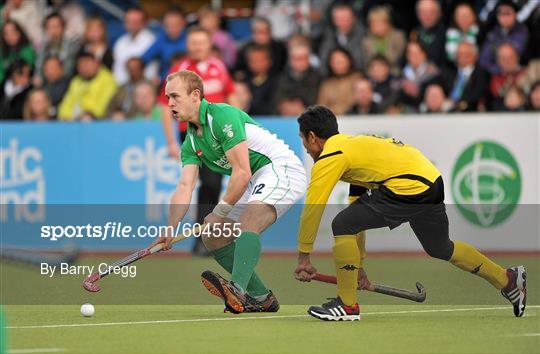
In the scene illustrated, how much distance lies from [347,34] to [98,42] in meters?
3.54

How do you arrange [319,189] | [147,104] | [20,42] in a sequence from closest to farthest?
[319,189] → [147,104] → [20,42]

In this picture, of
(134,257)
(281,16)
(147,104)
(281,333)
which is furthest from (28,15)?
(281,333)

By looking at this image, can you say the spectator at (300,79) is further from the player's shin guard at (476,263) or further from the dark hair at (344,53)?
the player's shin guard at (476,263)

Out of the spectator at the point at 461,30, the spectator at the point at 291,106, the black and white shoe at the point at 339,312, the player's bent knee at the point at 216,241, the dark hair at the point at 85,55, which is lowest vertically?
the black and white shoe at the point at 339,312

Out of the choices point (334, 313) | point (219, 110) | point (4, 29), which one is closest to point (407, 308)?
point (334, 313)

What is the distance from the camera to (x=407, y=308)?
10289 millimetres

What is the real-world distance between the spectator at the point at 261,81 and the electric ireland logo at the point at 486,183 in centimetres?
284

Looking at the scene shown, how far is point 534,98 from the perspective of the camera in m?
15.9

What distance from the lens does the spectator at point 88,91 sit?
18.3 metres

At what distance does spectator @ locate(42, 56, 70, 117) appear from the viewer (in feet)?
61.5

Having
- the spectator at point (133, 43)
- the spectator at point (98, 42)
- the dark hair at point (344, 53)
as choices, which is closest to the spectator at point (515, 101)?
the dark hair at point (344, 53)

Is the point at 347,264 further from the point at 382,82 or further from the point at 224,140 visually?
the point at 382,82

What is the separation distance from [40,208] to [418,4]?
5.23 meters

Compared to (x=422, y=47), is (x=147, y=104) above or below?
below
